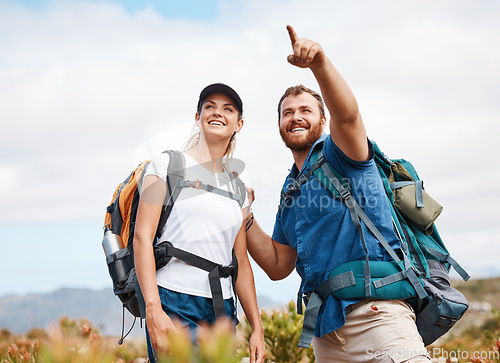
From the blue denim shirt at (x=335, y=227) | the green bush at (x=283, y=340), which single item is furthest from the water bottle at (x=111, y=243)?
the green bush at (x=283, y=340)

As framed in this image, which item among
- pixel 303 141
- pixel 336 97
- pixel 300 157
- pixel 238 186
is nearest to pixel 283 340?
pixel 300 157

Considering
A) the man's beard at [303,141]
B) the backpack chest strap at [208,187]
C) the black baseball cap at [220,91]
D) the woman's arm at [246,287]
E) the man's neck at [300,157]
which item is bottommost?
the woman's arm at [246,287]

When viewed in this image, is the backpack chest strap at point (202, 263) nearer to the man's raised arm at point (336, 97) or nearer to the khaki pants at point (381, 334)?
the khaki pants at point (381, 334)

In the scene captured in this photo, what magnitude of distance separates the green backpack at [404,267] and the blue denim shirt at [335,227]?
0.05 metres

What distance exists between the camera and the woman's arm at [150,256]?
9.07 feet

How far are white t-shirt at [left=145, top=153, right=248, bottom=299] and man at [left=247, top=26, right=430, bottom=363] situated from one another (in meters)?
0.60

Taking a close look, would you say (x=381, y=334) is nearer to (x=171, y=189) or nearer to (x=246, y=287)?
(x=246, y=287)

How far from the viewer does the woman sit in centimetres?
288

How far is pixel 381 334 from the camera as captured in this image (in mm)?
3096

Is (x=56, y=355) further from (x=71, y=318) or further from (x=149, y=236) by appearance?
(x=71, y=318)

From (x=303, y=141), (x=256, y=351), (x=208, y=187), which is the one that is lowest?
(x=256, y=351)

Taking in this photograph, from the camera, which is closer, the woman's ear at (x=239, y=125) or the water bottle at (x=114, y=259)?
the water bottle at (x=114, y=259)

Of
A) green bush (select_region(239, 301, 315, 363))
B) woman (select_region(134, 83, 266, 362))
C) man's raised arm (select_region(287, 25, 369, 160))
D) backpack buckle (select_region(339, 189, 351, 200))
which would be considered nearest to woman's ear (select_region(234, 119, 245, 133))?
woman (select_region(134, 83, 266, 362))

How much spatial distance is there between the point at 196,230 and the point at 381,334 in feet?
4.62
